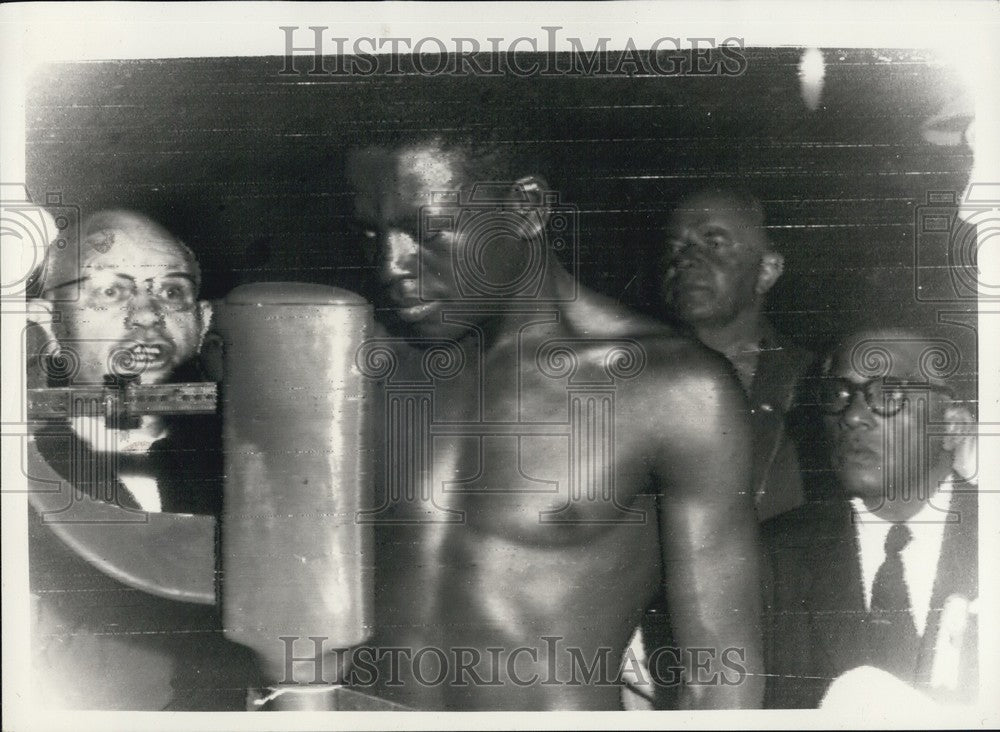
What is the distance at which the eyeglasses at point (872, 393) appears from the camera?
2.27 meters

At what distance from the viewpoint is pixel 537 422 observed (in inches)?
89.2

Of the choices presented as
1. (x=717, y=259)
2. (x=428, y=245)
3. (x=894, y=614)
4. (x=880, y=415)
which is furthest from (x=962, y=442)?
(x=428, y=245)

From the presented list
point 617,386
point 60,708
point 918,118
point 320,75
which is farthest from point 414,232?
point 60,708

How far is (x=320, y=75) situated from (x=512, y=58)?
54cm

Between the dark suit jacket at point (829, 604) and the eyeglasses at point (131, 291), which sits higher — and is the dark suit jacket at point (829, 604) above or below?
below

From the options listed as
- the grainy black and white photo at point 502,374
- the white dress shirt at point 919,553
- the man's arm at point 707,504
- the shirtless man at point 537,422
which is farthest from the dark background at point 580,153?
the white dress shirt at point 919,553

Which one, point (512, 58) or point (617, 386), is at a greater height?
point (512, 58)

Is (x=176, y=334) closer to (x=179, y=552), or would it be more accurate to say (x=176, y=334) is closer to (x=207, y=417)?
(x=207, y=417)

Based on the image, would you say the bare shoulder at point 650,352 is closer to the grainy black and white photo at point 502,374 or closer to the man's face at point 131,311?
the grainy black and white photo at point 502,374

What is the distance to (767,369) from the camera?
2.26m

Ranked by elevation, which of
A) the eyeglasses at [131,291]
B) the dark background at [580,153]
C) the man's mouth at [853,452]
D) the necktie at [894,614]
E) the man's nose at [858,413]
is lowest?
the necktie at [894,614]

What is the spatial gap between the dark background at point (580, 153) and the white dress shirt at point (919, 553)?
55cm

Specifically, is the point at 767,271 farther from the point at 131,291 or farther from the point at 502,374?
Result: the point at 131,291

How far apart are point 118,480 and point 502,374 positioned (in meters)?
1.14
